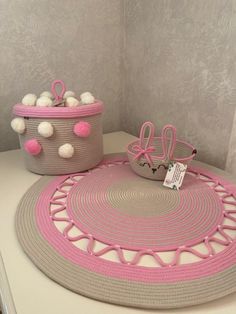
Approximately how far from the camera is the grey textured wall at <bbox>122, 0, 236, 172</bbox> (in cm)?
74

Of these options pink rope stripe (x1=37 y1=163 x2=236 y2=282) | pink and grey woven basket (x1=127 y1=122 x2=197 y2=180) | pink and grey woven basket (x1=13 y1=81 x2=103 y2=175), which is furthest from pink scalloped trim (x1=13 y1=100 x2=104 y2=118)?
pink rope stripe (x1=37 y1=163 x2=236 y2=282)

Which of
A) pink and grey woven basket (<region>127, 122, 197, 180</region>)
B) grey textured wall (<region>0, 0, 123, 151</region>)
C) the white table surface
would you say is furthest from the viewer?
grey textured wall (<region>0, 0, 123, 151</region>)

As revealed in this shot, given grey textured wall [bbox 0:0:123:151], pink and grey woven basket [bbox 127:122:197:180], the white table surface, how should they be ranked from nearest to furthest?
1. the white table surface
2. pink and grey woven basket [bbox 127:122:197:180]
3. grey textured wall [bbox 0:0:123:151]

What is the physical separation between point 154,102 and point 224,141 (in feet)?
1.14

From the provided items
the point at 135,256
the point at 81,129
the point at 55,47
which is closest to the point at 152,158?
the point at 81,129

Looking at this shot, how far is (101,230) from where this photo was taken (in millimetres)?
527

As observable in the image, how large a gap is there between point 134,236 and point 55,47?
2.68 feet

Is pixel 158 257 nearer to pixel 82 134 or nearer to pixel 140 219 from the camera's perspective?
pixel 140 219

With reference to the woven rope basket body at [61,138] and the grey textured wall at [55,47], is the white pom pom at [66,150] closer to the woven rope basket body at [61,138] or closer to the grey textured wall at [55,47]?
the woven rope basket body at [61,138]

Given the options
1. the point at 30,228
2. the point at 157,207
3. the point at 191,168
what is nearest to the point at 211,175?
the point at 191,168

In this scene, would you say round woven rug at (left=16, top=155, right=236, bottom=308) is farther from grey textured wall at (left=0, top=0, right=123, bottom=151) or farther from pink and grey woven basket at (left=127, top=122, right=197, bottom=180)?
grey textured wall at (left=0, top=0, right=123, bottom=151)

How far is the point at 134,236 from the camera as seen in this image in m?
0.51

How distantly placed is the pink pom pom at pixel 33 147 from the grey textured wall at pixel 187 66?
0.49 m

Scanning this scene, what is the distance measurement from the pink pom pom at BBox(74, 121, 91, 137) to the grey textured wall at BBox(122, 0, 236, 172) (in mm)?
362
